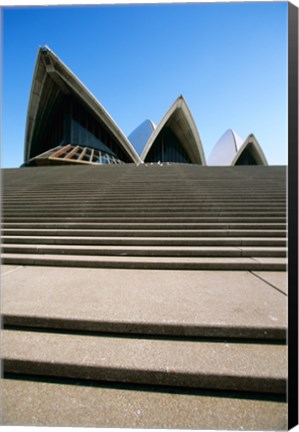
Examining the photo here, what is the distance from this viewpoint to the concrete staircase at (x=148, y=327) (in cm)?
140

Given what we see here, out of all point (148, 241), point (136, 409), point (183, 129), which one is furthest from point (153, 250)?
point (183, 129)

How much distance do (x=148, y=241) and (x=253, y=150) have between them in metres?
44.0

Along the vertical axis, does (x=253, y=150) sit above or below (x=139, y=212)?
above

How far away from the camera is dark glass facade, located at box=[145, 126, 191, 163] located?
35094mm

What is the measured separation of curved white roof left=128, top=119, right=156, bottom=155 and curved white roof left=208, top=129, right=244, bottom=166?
49.8ft

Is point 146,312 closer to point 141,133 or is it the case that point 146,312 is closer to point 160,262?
point 160,262

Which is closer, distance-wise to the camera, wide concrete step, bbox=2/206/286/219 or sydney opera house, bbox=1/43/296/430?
sydney opera house, bbox=1/43/296/430

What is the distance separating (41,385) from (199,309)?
4.40 feet

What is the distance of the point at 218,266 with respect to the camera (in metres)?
3.07

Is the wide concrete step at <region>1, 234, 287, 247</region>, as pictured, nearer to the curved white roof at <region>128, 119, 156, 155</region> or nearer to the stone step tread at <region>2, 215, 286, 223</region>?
the stone step tread at <region>2, 215, 286, 223</region>

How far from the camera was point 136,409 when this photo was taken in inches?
53.9

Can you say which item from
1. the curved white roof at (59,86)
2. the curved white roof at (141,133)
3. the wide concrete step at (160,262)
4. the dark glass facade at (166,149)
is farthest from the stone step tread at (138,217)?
the curved white roof at (141,133)

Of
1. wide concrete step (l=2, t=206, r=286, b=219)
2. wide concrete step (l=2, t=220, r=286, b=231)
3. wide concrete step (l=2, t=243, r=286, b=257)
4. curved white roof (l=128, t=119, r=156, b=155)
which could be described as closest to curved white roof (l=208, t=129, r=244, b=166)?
curved white roof (l=128, t=119, r=156, b=155)

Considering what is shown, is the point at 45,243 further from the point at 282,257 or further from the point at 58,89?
the point at 58,89
